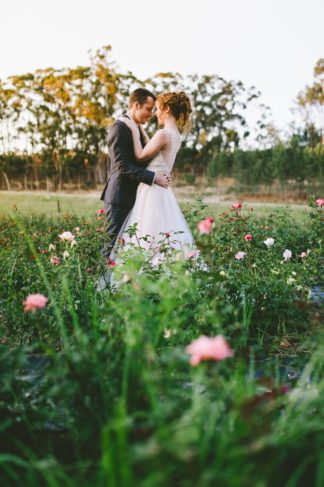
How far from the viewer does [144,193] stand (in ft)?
17.2

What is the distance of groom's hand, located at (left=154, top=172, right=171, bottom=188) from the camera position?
205 inches

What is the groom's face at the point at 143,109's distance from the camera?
5.06m

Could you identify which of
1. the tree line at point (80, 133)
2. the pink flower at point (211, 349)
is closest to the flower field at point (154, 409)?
the pink flower at point (211, 349)

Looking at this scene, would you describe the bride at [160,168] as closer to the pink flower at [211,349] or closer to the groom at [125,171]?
the groom at [125,171]

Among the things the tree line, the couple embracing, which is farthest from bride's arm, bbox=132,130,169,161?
the tree line

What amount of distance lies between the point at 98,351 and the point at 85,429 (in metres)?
0.30

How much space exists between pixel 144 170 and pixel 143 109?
23.2 inches

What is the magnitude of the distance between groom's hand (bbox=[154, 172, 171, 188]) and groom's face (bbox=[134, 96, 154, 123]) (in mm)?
562

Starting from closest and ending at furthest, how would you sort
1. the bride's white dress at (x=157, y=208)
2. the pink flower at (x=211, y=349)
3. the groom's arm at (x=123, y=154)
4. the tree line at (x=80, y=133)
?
the pink flower at (x=211, y=349)
the groom's arm at (x=123, y=154)
the bride's white dress at (x=157, y=208)
the tree line at (x=80, y=133)

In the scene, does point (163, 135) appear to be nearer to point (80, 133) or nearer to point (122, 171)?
point (122, 171)

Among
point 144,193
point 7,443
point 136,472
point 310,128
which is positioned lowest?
point 7,443

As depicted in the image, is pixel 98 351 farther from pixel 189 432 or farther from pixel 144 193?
pixel 144 193

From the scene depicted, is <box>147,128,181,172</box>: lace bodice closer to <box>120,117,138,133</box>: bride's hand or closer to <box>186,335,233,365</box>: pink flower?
<box>120,117,138,133</box>: bride's hand

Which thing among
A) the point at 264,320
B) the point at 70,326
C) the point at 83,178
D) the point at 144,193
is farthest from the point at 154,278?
the point at 83,178
